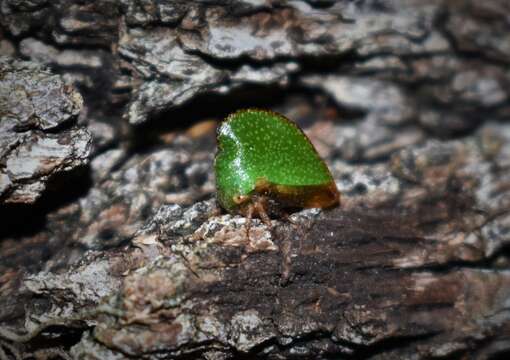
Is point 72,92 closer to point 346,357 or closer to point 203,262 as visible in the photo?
point 203,262

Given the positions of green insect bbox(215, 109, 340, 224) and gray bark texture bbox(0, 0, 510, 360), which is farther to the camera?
green insect bbox(215, 109, 340, 224)

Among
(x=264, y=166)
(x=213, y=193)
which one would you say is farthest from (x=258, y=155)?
(x=213, y=193)

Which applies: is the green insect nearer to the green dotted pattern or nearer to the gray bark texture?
the green dotted pattern

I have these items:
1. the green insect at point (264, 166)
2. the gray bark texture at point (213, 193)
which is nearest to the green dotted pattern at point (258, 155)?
the green insect at point (264, 166)

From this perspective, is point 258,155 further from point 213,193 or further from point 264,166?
point 213,193

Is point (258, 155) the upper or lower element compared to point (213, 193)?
upper

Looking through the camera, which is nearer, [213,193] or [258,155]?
[258,155]

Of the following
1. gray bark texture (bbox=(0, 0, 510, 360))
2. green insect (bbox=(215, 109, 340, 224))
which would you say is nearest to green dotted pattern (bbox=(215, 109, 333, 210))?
green insect (bbox=(215, 109, 340, 224))
